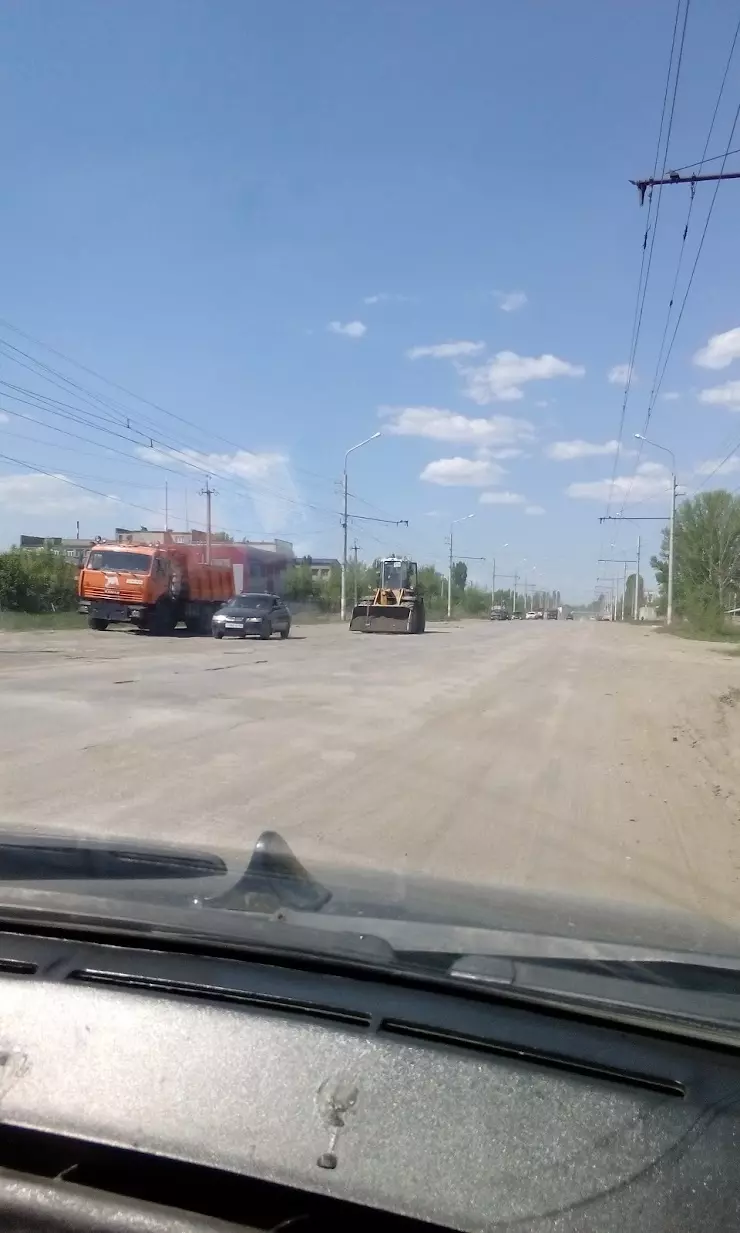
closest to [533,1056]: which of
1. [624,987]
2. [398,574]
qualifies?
[624,987]

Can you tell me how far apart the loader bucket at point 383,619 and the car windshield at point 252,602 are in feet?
28.5

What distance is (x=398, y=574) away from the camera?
4512 centimetres

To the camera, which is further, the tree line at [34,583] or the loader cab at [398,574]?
the tree line at [34,583]

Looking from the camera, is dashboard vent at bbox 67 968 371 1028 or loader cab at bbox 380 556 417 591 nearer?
dashboard vent at bbox 67 968 371 1028

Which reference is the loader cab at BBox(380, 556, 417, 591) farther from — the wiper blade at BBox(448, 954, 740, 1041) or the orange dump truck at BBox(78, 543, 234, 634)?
the wiper blade at BBox(448, 954, 740, 1041)

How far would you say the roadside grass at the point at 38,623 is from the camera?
36375 millimetres

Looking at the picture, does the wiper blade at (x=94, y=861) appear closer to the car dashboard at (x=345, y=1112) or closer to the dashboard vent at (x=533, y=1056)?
the car dashboard at (x=345, y=1112)

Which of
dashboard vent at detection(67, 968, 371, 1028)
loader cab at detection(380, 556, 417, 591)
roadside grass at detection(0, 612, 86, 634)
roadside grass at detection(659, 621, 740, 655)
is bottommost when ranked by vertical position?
roadside grass at detection(659, 621, 740, 655)

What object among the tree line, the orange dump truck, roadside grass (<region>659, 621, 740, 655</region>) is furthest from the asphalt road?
the tree line

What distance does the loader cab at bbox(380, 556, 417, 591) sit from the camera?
44.9 meters

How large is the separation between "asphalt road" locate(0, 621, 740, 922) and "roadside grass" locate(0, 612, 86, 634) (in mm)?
18594

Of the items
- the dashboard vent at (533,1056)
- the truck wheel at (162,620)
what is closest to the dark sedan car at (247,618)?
the truck wheel at (162,620)

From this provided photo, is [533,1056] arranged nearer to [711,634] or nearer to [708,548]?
[711,634]

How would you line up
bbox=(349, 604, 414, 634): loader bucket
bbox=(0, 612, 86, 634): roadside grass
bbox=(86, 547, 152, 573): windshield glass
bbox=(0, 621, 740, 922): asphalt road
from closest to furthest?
bbox=(0, 621, 740, 922): asphalt road < bbox=(86, 547, 152, 573): windshield glass < bbox=(0, 612, 86, 634): roadside grass < bbox=(349, 604, 414, 634): loader bucket
